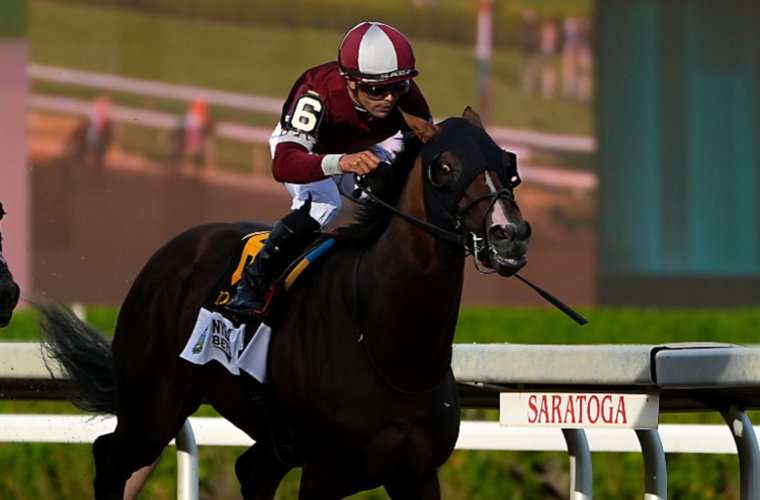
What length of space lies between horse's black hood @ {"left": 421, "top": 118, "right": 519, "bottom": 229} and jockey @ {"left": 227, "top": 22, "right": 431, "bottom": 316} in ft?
0.57

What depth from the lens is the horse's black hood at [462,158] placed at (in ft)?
17.3

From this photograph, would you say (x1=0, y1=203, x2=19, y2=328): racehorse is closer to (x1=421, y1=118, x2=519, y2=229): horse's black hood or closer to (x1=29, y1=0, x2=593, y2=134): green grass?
(x1=421, y1=118, x2=519, y2=229): horse's black hood

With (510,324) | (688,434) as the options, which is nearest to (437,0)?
(510,324)

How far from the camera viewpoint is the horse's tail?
6.77m

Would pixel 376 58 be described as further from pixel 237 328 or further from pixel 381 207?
pixel 237 328

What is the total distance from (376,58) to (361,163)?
0.34 meters

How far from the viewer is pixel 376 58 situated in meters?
5.64

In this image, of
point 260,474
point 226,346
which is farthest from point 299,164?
point 260,474

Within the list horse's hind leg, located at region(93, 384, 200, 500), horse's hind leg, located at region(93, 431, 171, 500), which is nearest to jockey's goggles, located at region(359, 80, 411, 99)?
horse's hind leg, located at region(93, 384, 200, 500)

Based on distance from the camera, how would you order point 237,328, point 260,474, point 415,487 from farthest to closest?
point 260,474, point 237,328, point 415,487

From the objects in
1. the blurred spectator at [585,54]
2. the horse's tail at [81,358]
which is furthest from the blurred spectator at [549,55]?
the horse's tail at [81,358]

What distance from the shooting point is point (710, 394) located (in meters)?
5.98

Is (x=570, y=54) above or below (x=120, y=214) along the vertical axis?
above

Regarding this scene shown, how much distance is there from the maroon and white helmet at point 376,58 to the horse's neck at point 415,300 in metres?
0.30
